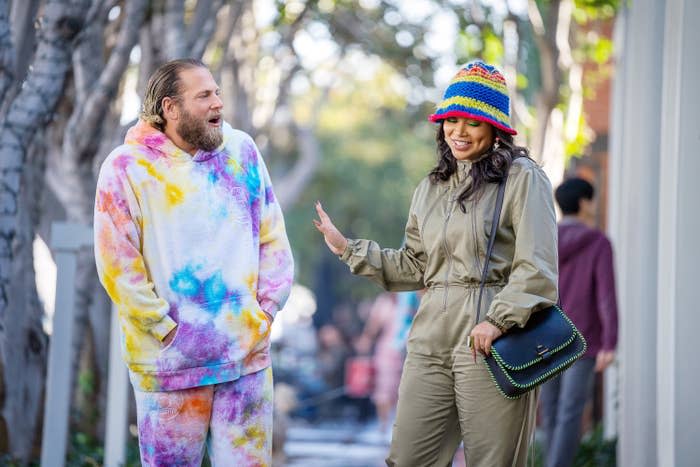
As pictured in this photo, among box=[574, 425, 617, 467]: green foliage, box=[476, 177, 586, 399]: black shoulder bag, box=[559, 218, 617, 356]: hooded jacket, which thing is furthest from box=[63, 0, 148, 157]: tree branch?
box=[476, 177, 586, 399]: black shoulder bag

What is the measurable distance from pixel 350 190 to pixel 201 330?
35.6 meters

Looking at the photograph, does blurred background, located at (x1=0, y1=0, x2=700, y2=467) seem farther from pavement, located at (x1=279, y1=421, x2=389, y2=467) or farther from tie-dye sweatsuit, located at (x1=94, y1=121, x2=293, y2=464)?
tie-dye sweatsuit, located at (x1=94, y1=121, x2=293, y2=464)

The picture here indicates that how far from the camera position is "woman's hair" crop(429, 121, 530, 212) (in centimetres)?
475

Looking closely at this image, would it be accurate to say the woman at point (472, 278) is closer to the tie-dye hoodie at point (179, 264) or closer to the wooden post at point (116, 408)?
the tie-dye hoodie at point (179, 264)

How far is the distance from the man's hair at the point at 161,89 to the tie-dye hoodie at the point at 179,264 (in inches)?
3.1

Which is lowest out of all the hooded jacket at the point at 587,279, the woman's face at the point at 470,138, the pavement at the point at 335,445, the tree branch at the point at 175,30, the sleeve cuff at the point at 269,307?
the pavement at the point at 335,445

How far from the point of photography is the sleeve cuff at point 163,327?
14.7 feet

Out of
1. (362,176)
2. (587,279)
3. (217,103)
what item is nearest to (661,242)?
(587,279)

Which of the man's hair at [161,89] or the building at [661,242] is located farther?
the building at [661,242]

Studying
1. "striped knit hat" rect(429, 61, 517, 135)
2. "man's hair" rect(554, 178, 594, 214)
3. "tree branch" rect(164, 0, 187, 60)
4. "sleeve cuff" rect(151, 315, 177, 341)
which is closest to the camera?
"sleeve cuff" rect(151, 315, 177, 341)

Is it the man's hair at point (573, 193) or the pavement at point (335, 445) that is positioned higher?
the man's hair at point (573, 193)

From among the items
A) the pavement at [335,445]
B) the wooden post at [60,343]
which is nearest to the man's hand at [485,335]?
the wooden post at [60,343]

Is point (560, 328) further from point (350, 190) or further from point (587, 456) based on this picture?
point (350, 190)

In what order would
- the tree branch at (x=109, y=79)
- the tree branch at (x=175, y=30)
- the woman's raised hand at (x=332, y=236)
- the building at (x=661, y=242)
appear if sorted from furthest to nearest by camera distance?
the tree branch at (x=175, y=30) < the tree branch at (x=109, y=79) < the building at (x=661, y=242) < the woman's raised hand at (x=332, y=236)
